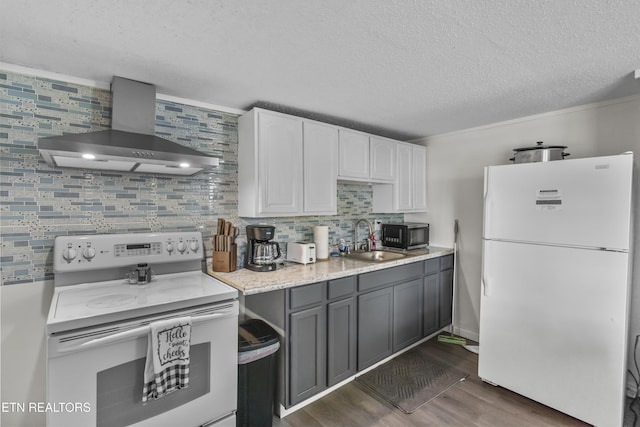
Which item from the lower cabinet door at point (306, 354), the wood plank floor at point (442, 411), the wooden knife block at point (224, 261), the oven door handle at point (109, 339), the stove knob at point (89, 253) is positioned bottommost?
the wood plank floor at point (442, 411)

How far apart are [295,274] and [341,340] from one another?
625mm

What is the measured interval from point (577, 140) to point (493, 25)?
1.82 metres

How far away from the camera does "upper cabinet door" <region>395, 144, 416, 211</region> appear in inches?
131

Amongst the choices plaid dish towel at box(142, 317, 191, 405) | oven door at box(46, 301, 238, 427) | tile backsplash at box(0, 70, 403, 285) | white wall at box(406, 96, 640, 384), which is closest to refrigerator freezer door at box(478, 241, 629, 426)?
white wall at box(406, 96, 640, 384)

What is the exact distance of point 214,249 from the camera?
7.32 feet

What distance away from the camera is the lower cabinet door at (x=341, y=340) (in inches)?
87.7

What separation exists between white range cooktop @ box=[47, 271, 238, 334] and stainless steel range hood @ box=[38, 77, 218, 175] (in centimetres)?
72

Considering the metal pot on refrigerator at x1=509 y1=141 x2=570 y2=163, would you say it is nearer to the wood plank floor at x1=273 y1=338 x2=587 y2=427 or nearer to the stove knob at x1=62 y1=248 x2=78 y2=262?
the wood plank floor at x1=273 y1=338 x2=587 y2=427

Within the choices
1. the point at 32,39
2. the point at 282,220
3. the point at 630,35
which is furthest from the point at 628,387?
the point at 32,39

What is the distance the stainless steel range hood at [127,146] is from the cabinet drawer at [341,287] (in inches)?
45.3

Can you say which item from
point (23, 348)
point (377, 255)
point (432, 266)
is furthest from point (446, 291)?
point (23, 348)

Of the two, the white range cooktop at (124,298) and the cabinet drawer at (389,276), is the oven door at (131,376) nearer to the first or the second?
the white range cooktop at (124,298)

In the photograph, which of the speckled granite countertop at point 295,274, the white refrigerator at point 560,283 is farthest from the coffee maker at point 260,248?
the white refrigerator at point 560,283

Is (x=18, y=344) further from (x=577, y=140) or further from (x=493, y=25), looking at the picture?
(x=577, y=140)
